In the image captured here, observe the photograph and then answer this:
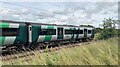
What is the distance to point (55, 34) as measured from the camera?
29797 millimetres

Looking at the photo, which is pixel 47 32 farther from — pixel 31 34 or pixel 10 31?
pixel 10 31

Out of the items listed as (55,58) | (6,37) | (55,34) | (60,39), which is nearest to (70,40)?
(60,39)

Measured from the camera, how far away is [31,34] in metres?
24.4

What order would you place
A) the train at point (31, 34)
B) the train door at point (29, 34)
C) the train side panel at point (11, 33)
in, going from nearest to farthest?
the train side panel at point (11, 33)
the train at point (31, 34)
the train door at point (29, 34)

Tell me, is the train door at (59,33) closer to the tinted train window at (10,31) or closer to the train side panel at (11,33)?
the train side panel at (11,33)

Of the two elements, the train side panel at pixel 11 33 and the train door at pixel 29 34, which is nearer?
the train side panel at pixel 11 33

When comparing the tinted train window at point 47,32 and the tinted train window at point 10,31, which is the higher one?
the tinted train window at point 10,31

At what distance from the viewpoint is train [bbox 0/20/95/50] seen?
2009cm

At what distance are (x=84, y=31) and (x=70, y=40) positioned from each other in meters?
5.39

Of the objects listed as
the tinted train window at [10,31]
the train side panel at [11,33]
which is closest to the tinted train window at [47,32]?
the train side panel at [11,33]

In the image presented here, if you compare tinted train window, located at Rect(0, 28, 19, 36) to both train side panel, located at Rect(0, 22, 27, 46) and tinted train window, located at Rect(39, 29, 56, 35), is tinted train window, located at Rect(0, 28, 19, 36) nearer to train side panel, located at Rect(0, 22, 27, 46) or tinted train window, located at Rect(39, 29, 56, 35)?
train side panel, located at Rect(0, 22, 27, 46)

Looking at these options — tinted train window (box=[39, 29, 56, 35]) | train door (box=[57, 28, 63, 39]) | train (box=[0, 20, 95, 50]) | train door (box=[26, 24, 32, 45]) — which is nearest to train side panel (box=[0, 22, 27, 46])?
train (box=[0, 20, 95, 50])

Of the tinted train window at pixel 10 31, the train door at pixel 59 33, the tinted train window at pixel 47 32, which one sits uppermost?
the tinted train window at pixel 10 31

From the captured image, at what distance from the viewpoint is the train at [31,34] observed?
791 inches
